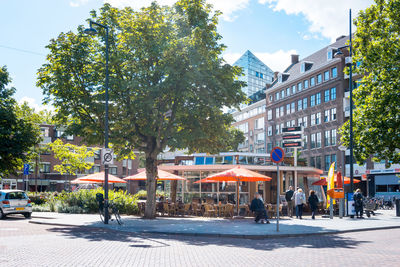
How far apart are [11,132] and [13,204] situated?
8.02 m

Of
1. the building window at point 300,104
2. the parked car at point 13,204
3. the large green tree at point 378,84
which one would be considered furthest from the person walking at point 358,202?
the building window at point 300,104

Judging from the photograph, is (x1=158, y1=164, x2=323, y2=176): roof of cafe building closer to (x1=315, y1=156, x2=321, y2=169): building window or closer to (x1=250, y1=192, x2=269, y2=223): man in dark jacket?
(x1=250, y1=192, x2=269, y2=223): man in dark jacket

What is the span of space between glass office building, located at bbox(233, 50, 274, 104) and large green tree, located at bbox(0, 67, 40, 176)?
6312 cm

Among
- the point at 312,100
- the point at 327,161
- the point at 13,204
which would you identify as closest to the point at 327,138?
the point at 327,161

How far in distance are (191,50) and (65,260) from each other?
39.5 ft

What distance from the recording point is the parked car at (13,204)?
2388 cm

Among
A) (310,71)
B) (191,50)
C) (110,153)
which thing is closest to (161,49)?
(191,50)

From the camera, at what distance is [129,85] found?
18.8 meters

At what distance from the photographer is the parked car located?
23.9m

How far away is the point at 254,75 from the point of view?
92750mm

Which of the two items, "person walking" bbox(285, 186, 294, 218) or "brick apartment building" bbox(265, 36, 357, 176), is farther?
"brick apartment building" bbox(265, 36, 357, 176)

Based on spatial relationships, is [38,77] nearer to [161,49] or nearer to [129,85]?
[129,85]

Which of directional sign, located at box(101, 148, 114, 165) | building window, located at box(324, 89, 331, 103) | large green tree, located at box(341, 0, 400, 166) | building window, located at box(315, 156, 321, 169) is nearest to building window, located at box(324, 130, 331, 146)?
building window, located at box(315, 156, 321, 169)

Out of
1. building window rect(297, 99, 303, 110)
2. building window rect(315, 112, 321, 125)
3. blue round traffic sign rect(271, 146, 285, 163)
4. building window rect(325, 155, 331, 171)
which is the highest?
building window rect(297, 99, 303, 110)
